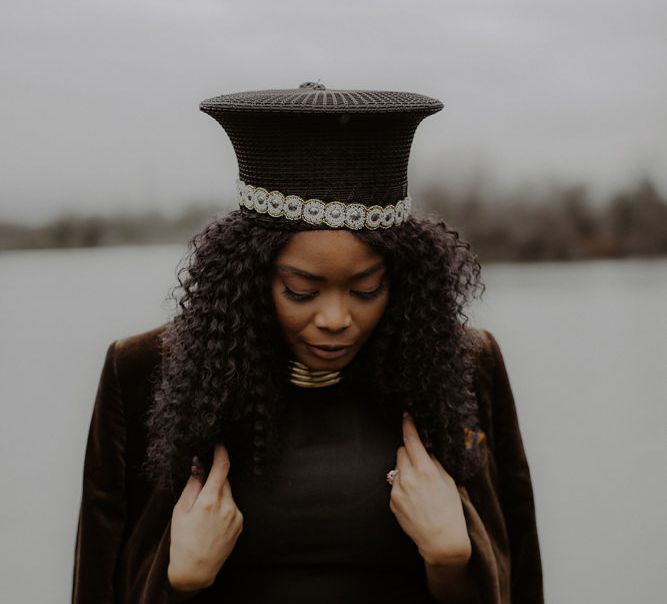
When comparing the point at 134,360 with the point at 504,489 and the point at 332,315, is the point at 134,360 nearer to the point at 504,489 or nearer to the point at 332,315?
the point at 332,315

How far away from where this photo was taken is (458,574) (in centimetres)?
113

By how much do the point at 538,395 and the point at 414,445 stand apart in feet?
2.28

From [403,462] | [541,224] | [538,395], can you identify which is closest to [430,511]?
[403,462]

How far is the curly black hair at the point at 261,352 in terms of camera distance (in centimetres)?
106

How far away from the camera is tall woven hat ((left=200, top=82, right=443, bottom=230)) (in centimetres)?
96

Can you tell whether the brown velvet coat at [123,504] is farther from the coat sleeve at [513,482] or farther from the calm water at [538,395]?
the calm water at [538,395]

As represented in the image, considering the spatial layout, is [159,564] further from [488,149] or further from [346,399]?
[488,149]

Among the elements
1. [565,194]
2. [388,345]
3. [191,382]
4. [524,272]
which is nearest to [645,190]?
[565,194]

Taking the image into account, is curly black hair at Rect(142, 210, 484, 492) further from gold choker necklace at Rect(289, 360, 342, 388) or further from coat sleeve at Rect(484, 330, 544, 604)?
coat sleeve at Rect(484, 330, 544, 604)

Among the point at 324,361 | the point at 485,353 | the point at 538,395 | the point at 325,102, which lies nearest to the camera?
the point at 325,102

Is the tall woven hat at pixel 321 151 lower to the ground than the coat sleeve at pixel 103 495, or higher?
higher

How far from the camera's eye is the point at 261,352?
1.10 meters

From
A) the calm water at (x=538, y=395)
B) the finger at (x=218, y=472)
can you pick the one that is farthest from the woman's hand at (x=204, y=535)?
the calm water at (x=538, y=395)

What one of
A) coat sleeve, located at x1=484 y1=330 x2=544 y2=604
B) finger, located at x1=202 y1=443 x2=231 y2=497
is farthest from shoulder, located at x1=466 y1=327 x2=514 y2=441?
finger, located at x1=202 y1=443 x2=231 y2=497
